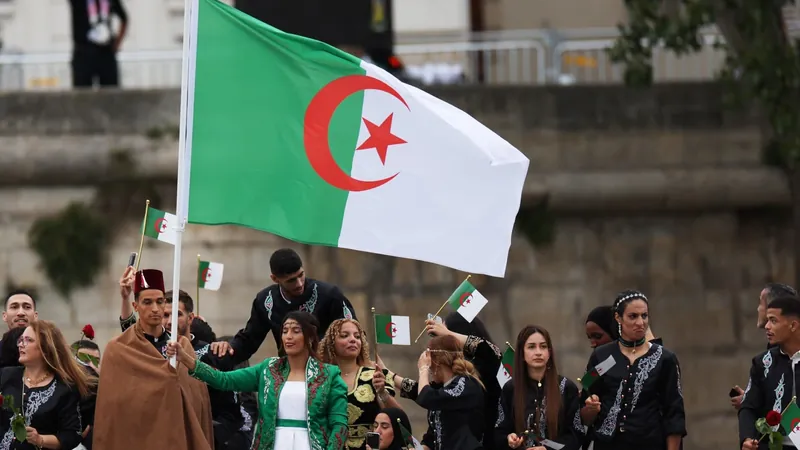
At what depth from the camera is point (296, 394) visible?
404 inches

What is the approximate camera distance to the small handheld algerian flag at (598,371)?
35.9ft

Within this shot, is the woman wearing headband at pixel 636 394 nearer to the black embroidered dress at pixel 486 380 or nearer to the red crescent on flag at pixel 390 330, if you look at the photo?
the black embroidered dress at pixel 486 380

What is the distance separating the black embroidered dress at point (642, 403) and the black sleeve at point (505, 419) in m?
0.37

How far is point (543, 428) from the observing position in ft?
35.4

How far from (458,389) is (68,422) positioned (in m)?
2.22

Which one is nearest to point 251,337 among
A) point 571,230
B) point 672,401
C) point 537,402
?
point 537,402

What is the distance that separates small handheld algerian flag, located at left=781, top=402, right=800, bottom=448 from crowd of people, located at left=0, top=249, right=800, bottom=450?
0.21 meters

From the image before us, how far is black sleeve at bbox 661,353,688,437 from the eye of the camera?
35.7 feet

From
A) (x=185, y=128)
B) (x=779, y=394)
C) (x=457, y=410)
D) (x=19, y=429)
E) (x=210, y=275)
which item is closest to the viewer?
(x=185, y=128)

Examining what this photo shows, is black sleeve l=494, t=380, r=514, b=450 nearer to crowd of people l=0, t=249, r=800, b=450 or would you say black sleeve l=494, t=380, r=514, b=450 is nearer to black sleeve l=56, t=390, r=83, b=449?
crowd of people l=0, t=249, r=800, b=450

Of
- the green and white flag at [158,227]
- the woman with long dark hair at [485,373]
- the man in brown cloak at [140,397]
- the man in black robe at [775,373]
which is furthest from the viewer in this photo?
the green and white flag at [158,227]

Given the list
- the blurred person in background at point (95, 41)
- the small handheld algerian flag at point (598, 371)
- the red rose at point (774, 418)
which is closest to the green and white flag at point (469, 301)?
the small handheld algerian flag at point (598, 371)

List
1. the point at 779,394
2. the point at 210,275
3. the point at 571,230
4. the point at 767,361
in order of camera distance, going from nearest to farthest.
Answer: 1. the point at 779,394
2. the point at 767,361
3. the point at 210,275
4. the point at 571,230

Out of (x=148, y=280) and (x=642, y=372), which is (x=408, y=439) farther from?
(x=148, y=280)
